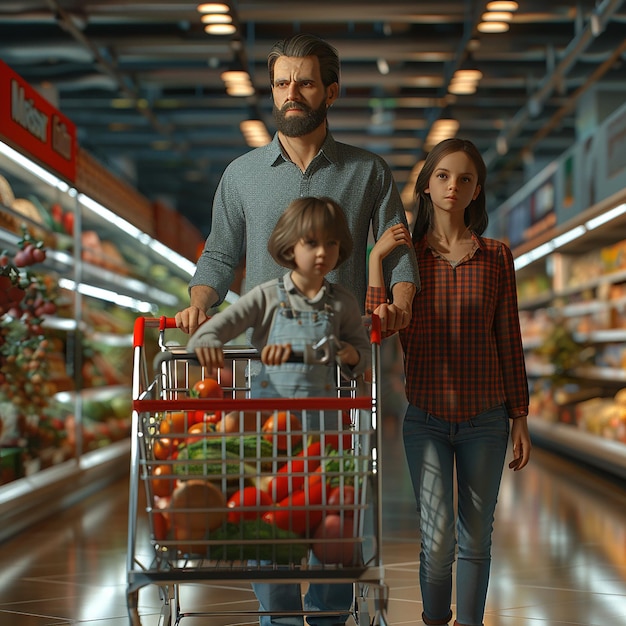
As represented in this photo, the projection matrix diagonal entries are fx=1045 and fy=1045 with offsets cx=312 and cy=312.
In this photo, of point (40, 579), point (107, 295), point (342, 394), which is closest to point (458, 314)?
point (342, 394)

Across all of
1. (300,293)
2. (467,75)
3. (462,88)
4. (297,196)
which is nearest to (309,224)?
(300,293)

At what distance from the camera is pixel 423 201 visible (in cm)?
327

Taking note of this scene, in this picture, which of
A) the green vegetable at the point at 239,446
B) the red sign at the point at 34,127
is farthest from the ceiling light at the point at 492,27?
the green vegetable at the point at 239,446

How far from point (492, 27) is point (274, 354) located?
264 inches

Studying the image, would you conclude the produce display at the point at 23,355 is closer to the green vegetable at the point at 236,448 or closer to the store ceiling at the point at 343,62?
the store ceiling at the point at 343,62

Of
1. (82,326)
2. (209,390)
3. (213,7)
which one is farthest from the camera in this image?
(82,326)

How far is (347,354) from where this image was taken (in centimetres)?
241

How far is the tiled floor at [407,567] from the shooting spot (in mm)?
4141

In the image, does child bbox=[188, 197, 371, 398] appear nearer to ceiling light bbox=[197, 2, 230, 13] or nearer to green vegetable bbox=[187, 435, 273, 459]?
green vegetable bbox=[187, 435, 273, 459]

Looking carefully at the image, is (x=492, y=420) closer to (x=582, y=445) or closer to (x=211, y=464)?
(x=211, y=464)

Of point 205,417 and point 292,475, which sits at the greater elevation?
point 205,417

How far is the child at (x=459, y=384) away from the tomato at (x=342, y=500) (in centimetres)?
82

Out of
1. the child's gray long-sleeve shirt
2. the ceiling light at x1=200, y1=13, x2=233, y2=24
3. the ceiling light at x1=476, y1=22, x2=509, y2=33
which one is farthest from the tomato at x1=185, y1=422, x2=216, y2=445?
Result: the ceiling light at x1=476, y1=22, x2=509, y2=33

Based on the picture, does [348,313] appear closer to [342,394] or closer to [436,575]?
[342,394]
